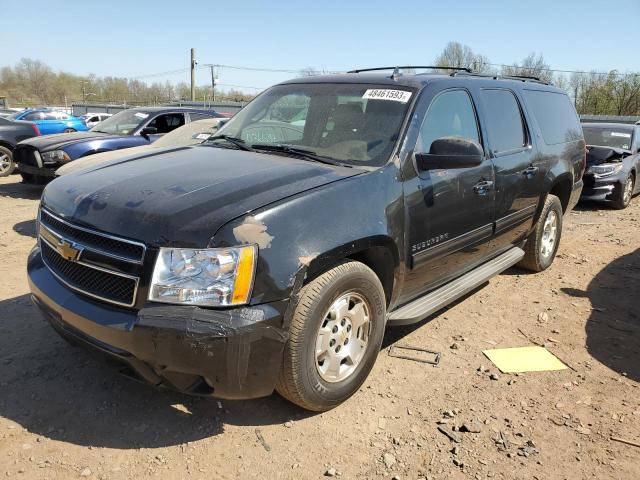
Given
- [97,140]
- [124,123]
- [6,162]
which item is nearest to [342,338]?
[97,140]

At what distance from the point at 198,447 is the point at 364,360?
1.05 m

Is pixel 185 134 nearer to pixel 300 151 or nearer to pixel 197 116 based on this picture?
pixel 197 116

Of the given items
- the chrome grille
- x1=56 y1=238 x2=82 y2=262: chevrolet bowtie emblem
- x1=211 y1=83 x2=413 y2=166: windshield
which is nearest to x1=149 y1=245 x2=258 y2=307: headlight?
the chrome grille

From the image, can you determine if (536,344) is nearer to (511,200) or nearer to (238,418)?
(511,200)

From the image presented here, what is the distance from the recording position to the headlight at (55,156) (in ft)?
26.7

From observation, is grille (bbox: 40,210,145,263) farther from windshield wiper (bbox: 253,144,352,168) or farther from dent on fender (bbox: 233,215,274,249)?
windshield wiper (bbox: 253,144,352,168)

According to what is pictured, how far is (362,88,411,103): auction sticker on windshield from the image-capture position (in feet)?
11.2

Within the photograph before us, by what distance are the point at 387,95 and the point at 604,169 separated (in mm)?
7611

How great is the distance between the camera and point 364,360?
9.98 ft

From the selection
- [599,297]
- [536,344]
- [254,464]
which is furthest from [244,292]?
[599,297]

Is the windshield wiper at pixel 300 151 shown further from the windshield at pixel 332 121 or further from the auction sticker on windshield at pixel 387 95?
the auction sticker on windshield at pixel 387 95

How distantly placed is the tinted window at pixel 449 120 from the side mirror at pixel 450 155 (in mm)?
101

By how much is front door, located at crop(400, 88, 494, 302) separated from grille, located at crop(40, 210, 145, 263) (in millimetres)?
1610

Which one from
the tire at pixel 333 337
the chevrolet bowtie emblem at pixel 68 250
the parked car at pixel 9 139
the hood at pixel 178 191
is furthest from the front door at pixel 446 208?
the parked car at pixel 9 139
